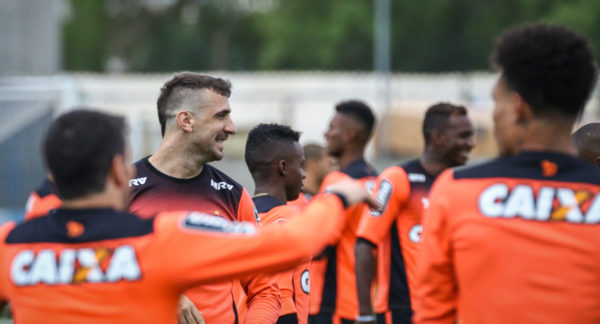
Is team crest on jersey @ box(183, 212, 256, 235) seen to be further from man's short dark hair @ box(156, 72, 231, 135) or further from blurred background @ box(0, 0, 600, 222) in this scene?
blurred background @ box(0, 0, 600, 222)

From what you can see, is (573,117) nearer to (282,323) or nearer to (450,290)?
(450,290)

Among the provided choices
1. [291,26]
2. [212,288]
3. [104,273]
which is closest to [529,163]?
[104,273]

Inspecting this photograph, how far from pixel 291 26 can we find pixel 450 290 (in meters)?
44.2

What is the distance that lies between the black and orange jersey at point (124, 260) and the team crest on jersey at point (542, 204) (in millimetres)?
592

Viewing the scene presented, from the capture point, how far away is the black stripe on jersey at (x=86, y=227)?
2719 millimetres

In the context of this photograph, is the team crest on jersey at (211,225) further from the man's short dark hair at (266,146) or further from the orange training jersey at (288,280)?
the man's short dark hair at (266,146)

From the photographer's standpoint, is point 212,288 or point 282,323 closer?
point 212,288

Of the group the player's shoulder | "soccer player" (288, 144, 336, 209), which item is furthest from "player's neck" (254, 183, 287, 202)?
"soccer player" (288, 144, 336, 209)

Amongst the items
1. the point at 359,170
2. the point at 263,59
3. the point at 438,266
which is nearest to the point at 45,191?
the point at 438,266

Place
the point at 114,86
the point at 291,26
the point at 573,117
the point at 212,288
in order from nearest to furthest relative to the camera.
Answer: the point at 573,117
the point at 212,288
the point at 114,86
the point at 291,26

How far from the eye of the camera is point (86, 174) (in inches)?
109

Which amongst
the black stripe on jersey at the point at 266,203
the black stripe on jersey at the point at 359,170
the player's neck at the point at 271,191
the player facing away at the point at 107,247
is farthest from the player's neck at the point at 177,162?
the black stripe on jersey at the point at 359,170

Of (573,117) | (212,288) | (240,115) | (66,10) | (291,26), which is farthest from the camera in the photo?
(66,10)

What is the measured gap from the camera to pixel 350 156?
7199 millimetres
